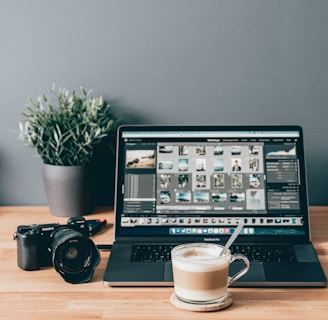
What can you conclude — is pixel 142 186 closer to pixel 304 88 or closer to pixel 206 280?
pixel 206 280

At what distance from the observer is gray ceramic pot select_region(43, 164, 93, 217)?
1.57m

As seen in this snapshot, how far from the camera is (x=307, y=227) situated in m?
1.41

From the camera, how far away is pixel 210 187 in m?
1.44

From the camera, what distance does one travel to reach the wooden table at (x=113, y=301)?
3.48 ft

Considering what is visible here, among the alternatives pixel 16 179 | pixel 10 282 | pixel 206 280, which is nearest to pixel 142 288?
pixel 206 280

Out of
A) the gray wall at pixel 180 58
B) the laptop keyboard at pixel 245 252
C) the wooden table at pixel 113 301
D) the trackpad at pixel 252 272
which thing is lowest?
the wooden table at pixel 113 301

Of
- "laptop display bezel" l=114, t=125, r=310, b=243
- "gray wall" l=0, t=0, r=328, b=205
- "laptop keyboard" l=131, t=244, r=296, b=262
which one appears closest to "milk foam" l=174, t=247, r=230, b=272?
"laptop keyboard" l=131, t=244, r=296, b=262

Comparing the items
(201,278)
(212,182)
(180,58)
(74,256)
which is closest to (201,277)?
(201,278)

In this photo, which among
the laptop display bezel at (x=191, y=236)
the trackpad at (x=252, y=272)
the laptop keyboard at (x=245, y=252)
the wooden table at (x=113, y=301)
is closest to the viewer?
the wooden table at (x=113, y=301)

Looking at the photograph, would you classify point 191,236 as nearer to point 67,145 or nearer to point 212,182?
point 212,182

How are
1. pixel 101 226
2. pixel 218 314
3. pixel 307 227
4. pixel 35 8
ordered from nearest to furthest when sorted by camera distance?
1. pixel 218 314
2. pixel 307 227
3. pixel 101 226
4. pixel 35 8

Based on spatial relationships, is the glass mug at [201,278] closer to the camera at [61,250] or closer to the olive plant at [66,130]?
the camera at [61,250]

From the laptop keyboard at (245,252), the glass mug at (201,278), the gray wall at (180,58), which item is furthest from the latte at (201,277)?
the gray wall at (180,58)

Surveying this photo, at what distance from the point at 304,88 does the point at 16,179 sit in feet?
2.85
